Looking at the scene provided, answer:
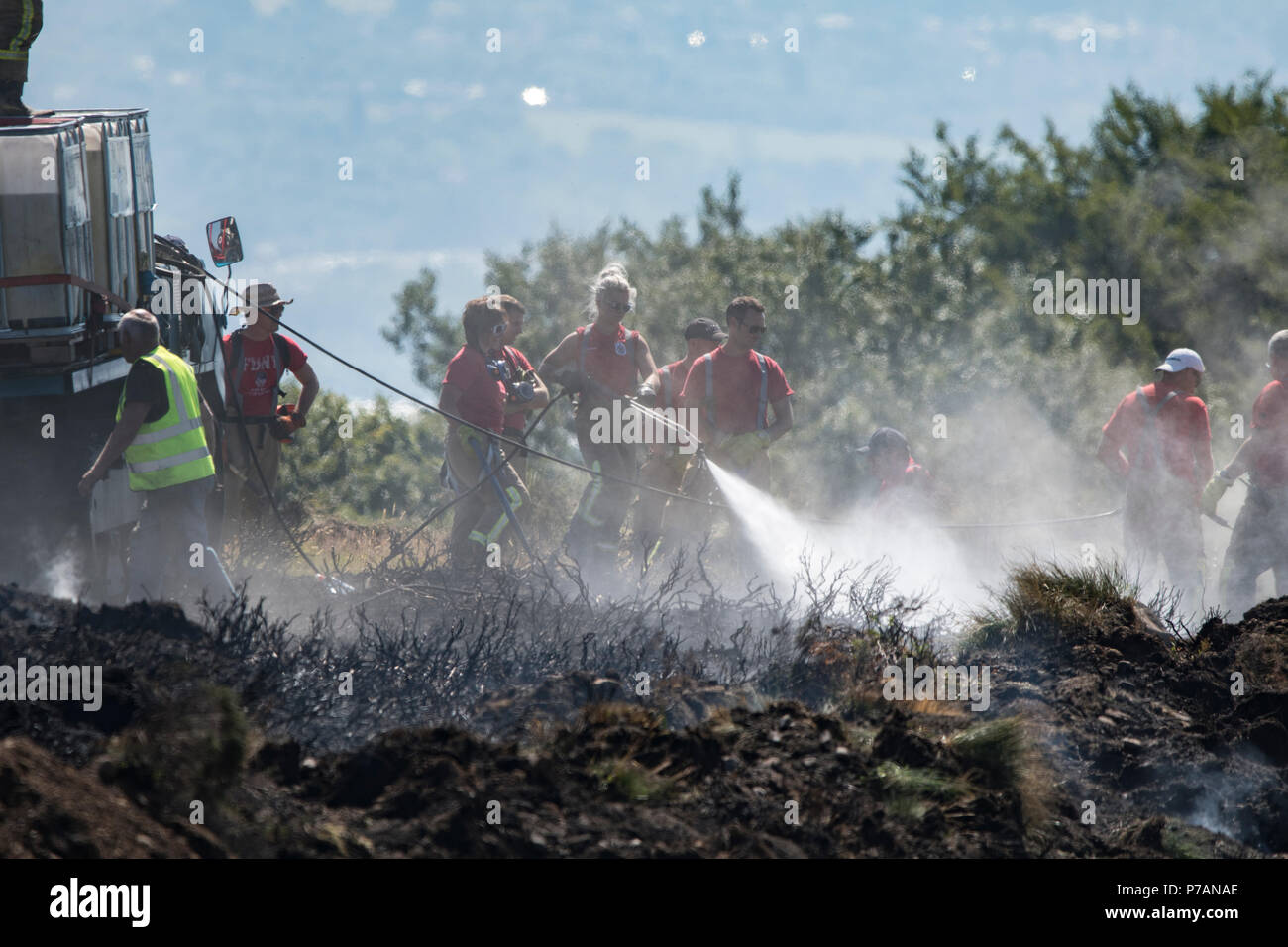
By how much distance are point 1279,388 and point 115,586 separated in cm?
761

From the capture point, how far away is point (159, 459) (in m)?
8.00

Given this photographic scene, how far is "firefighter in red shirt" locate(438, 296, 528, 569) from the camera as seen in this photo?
9773 mm

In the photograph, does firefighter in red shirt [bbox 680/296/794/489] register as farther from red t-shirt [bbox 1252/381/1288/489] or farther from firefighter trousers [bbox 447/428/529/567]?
red t-shirt [bbox 1252/381/1288/489]

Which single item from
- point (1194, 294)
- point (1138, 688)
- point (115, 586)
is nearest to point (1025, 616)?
point (1138, 688)

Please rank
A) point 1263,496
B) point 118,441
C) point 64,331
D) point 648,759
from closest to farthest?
point 648,759
point 118,441
point 64,331
point 1263,496

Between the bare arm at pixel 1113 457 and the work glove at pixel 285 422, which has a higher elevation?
the work glove at pixel 285 422

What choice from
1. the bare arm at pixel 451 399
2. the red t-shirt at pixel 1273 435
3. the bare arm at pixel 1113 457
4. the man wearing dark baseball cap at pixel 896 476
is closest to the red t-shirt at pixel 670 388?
the man wearing dark baseball cap at pixel 896 476

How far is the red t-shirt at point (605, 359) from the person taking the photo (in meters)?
10.5

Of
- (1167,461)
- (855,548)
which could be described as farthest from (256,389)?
(1167,461)

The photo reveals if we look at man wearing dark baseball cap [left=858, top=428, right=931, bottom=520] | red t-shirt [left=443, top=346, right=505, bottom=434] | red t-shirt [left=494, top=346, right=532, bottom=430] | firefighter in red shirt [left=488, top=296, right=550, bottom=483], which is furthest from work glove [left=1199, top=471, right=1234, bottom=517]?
red t-shirt [left=443, top=346, right=505, bottom=434]

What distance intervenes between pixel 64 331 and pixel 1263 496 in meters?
7.62

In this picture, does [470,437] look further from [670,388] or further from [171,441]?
[171,441]

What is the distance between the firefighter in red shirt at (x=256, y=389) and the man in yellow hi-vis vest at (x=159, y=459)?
1605 mm

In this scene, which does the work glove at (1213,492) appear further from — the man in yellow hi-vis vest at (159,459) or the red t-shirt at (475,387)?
the man in yellow hi-vis vest at (159,459)
